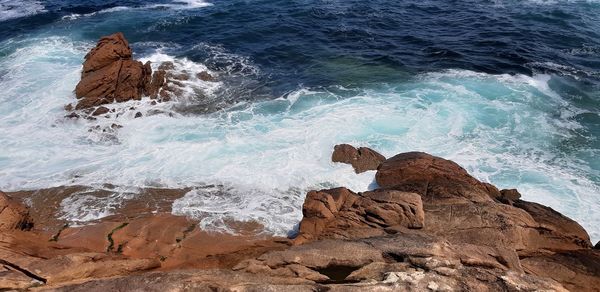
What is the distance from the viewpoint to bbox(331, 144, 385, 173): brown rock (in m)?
19.1

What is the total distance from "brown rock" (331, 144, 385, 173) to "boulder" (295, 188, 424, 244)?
4519 mm

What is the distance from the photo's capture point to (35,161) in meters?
19.8

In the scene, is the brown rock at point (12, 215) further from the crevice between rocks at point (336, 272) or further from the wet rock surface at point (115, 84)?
the crevice between rocks at point (336, 272)

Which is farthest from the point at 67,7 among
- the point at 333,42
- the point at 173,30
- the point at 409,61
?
the point at 409,61

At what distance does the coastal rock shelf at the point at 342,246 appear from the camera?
320 inches

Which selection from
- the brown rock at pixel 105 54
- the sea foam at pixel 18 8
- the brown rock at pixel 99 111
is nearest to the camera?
the brown rock at pixel 99 111

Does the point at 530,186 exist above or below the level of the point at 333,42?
below

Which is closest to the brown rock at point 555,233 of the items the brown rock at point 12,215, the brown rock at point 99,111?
the brown rock at point 12,215

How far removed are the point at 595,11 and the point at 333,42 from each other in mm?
25023

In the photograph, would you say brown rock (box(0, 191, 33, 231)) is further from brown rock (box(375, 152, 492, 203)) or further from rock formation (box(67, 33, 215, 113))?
brown rock (box(375, 152, 492, 203))

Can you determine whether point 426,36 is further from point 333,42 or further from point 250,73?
point 250,73

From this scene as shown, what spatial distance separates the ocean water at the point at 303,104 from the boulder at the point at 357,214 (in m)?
1.99

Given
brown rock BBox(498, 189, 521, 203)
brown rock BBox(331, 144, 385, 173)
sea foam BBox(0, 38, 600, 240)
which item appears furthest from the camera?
brown rock BBox(331, 144, 385, 173)

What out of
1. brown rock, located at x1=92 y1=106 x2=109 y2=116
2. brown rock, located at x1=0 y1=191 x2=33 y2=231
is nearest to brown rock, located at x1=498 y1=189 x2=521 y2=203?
brown rock, located at x1=0 y1=191 x2=33 y2=231
